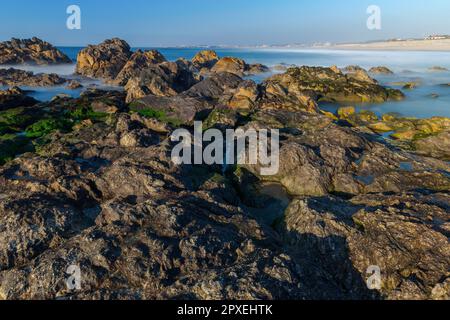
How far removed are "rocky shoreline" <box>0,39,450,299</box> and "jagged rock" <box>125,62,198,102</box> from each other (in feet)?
48.7

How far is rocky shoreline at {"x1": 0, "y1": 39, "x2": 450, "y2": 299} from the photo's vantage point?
1102 cm

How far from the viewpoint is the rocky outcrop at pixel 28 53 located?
118938mm

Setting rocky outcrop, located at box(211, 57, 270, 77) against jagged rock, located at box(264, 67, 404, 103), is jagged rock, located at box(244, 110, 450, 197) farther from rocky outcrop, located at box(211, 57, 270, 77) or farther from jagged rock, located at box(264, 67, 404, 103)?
rocky outcrop, located at box(211, 57, 270, 77)

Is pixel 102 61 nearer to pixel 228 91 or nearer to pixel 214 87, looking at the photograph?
pixel 214 87

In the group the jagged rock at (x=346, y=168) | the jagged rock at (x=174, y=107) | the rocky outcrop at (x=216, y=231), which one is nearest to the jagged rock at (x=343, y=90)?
the jagged rock at (x=174, y=107)

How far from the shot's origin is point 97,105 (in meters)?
40.4

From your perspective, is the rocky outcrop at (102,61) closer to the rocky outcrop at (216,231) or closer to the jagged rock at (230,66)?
the jagged rock at (230,66)

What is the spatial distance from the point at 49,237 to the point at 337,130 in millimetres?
21044

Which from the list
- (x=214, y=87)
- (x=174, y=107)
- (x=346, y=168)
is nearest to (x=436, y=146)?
(x=346, y=168)

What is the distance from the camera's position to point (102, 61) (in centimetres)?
9144

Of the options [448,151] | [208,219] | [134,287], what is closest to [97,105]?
[208,219]

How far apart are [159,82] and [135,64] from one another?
33.1 meters

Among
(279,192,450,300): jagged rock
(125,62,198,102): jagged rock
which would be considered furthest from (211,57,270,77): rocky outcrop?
(279,192,450,300): jagged rock

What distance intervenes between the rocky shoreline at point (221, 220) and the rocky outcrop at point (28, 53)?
109022 mm
